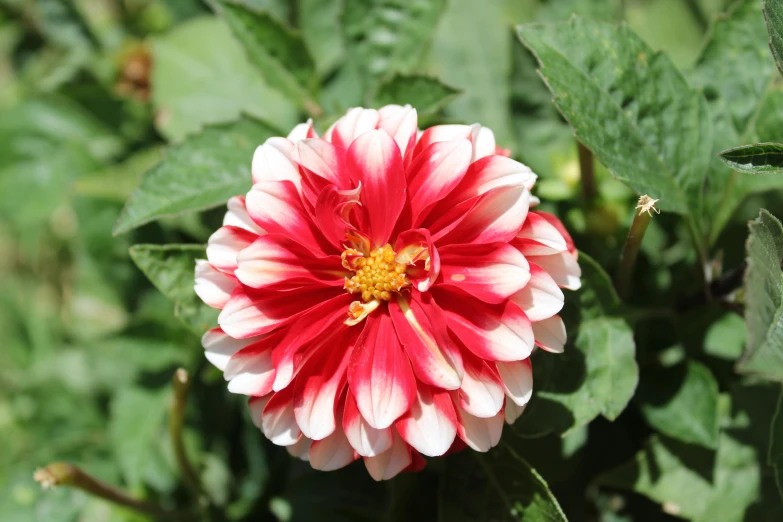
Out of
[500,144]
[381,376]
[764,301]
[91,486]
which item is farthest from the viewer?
[500,144]

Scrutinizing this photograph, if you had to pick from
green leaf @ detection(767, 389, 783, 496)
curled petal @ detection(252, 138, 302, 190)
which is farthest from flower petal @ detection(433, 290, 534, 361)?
green leaf @ detection(767, 389, 783, 496)

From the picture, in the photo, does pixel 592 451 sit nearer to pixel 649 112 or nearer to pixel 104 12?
pixel 649 112

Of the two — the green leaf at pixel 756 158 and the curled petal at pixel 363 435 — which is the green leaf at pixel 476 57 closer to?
the green leaf at pixel 756 158

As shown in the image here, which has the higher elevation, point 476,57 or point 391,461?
point 476,57

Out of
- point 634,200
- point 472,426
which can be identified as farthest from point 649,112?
point 472,426

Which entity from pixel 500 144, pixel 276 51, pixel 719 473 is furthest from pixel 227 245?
pixel 719 473

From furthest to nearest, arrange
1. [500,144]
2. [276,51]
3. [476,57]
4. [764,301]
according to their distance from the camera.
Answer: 1. [476,57]
2. [500,144]
3. [276,51]
4. [764,301]

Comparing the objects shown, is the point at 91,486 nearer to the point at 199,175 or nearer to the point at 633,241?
the point at 199,175

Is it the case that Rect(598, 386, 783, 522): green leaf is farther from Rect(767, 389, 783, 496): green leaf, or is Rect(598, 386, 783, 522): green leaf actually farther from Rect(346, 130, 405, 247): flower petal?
Rect(346, 130, 405, 247): flower petal
